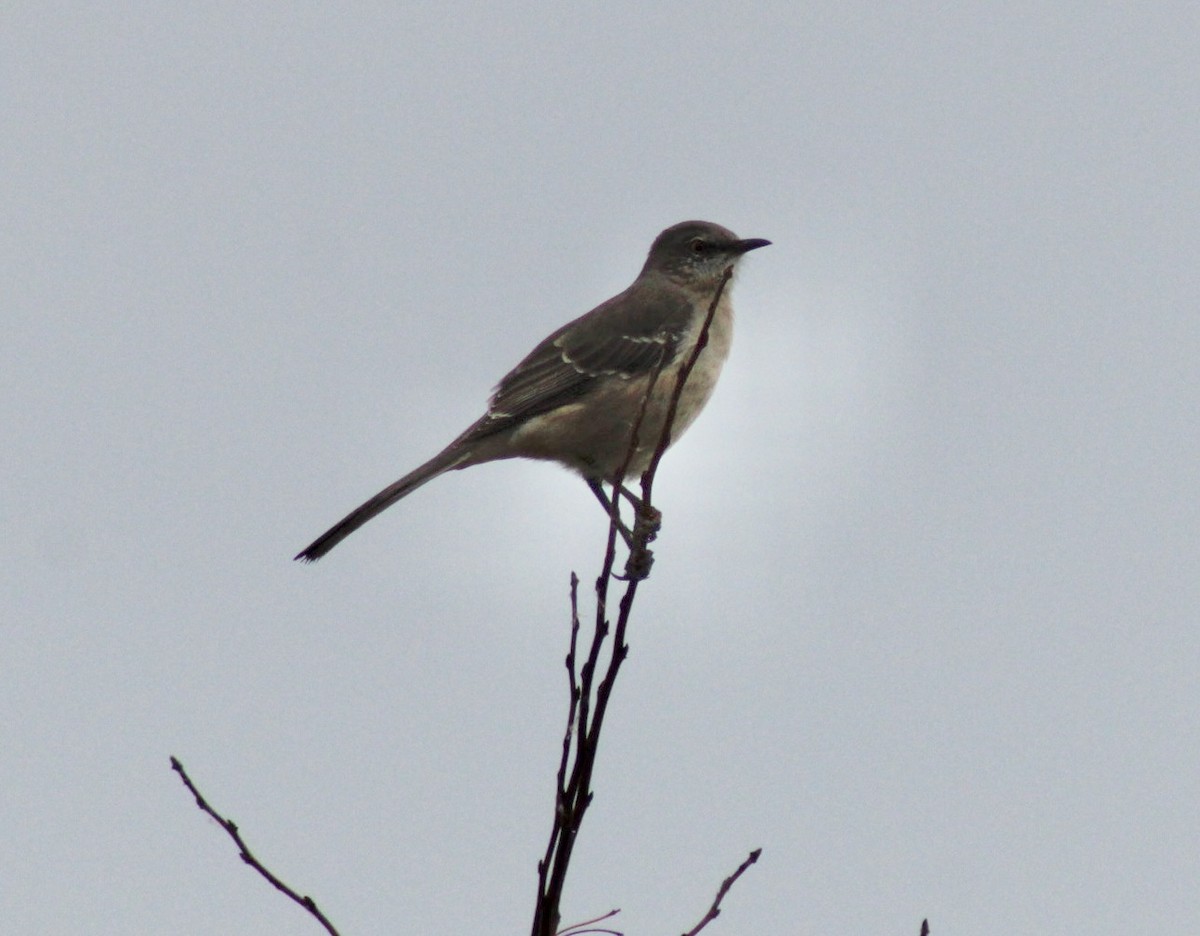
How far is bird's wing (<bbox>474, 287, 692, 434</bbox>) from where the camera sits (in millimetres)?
7773

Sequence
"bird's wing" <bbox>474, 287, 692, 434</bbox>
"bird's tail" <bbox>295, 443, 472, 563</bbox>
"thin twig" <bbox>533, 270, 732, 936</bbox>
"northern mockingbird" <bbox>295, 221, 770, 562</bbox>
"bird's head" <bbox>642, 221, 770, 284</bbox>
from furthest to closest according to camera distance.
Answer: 1. "bird's head" <bbox>642, 221, 770, 284</bbox>
2. "bird's wing" <bbox>474, 287, 692, 434</bbox>
3. "northern mockingbird" <bbox>295, 221, 770, 562</bbox>
4. "bird's tail" <bbox>295, 443, 472, 563</bbox>
5. "thin twig" <bbox>533, 270, 732, 936</bbox>

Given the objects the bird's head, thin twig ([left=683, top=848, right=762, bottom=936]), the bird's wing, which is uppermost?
the bird's head

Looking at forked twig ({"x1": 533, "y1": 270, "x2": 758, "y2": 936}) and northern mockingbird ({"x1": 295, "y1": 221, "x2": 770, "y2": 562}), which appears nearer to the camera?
forked twig ({"x1": 533, "y1": 270, "x2": 758, "y2": 936})

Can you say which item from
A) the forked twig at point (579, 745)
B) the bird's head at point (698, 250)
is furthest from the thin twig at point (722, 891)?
the bird's head at point (698, 250)

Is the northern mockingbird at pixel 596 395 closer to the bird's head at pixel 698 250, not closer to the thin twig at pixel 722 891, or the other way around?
the bird's head at pixel 698 250

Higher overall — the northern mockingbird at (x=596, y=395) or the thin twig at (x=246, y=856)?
the northern mockingbird at (x=596, y=395)

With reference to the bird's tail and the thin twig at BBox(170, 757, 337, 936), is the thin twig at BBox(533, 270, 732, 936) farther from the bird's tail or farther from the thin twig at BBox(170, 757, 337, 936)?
the bird's tail

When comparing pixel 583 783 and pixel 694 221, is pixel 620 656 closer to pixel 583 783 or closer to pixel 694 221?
pixel 583 783

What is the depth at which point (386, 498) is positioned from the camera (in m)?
7.03

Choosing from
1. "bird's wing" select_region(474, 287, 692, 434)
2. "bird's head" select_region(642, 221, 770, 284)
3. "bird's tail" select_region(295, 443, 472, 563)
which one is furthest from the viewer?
"bird's head" select_region(642, 221, 770, 284)

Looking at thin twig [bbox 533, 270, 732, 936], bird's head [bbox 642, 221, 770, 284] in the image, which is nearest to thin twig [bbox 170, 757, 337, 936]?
thin twig [bbox 533, 270, 732, 936]

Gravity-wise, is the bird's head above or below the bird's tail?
above

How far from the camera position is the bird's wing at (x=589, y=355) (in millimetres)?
7773

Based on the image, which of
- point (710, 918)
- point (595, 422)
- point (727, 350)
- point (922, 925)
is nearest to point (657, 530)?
point (595, 422)
